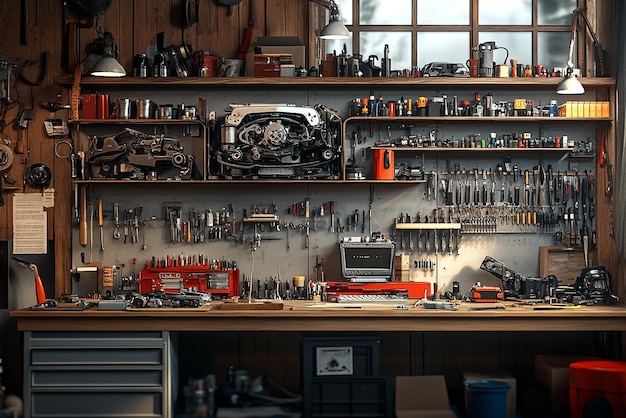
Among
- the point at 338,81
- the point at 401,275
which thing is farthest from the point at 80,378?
the point at 338,81

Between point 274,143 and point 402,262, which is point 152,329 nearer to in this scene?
point 274,143

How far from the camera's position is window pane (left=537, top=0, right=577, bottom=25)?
19.6 feet

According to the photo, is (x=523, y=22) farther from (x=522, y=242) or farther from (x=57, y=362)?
(x=57, y=362)

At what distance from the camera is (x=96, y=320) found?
5.05 meters

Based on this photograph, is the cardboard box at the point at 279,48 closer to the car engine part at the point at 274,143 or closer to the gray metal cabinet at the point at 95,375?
the car engine part at the point at 274,143

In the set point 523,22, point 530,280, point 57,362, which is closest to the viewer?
point 57,362

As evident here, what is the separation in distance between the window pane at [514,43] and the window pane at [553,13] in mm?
144

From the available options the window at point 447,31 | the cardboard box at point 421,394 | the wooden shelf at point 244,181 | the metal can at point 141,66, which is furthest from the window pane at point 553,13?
the metal can at point 141,66

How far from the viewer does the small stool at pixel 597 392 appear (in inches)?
193

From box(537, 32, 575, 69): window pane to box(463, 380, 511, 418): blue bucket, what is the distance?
224cm

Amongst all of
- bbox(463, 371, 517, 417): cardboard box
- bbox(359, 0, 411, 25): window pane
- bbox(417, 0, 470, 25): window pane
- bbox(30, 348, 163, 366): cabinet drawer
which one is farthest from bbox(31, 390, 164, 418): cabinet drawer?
bbox(417, 0, 470, 25): window pane

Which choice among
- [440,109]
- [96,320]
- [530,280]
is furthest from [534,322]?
[96,320]

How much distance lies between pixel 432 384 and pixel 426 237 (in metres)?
1.04

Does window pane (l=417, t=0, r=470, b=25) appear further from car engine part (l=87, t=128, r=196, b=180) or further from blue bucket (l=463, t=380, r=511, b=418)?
blue bucket (l=463, t=380, r=511, b=418)
